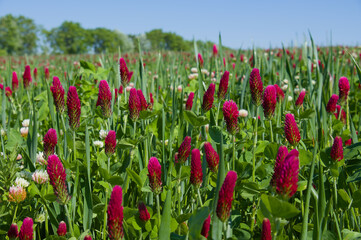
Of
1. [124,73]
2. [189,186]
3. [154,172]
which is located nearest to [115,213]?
[154,172]

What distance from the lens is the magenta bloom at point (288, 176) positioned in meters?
0.79

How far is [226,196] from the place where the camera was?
84cm

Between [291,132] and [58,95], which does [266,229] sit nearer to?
[291,132]

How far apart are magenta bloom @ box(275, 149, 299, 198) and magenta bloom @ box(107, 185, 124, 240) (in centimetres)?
40

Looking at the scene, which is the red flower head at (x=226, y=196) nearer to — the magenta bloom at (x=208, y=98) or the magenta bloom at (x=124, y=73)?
the magenta bloom at (x=208, y=98)

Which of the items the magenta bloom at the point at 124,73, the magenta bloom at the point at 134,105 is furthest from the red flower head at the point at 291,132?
the magenta bloom at the point at 124,73

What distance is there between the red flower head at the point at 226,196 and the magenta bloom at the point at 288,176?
0.36 ft

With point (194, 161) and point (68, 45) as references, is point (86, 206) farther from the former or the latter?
point (68, 45)

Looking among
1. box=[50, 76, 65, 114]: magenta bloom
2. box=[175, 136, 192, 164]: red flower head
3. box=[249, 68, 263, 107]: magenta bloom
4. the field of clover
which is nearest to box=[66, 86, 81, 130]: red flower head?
the field of clover

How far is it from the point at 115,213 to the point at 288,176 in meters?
0.44

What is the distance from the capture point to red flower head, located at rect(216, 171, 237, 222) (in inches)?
32.9

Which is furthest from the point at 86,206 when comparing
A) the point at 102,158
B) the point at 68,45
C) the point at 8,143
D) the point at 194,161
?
the point at 68,45

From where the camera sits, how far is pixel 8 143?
182 cm

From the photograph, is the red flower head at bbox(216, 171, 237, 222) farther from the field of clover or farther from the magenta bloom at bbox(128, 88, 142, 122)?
the magenta bloom at bbox(128, 88, 142, 122)
